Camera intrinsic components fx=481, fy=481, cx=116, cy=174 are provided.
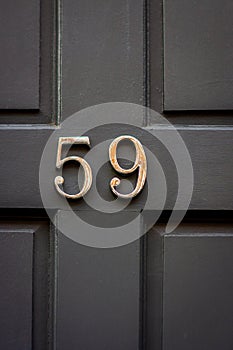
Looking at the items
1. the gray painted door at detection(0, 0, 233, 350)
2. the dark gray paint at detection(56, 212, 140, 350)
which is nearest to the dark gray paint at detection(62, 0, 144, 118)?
the gray painted door at detection(0, 0, 233, 350)

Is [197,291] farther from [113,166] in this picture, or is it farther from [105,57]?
[105,57]

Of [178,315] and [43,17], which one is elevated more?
[43,17]

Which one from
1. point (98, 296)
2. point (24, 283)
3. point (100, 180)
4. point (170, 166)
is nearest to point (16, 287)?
point (24, 283)

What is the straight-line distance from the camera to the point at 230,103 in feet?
3.10

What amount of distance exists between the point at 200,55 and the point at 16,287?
585mm

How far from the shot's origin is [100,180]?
0.94 meters

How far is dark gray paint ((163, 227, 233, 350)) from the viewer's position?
0.94 metres

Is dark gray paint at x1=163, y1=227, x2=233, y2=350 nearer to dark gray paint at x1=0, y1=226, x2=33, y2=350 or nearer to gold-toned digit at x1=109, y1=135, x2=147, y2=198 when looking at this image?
gold-toned digit at x1=109, y1=135, x2=147, y2=198

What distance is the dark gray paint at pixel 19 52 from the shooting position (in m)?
0.96

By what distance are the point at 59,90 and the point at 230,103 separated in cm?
34

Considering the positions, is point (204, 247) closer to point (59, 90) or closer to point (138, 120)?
point (138, 120)

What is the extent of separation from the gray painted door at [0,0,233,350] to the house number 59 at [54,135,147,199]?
4 cm

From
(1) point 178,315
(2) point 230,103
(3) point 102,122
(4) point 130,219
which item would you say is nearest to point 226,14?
(2) point 230,103

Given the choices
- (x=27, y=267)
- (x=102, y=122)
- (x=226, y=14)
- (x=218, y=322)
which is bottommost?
(x=218, y=322)
